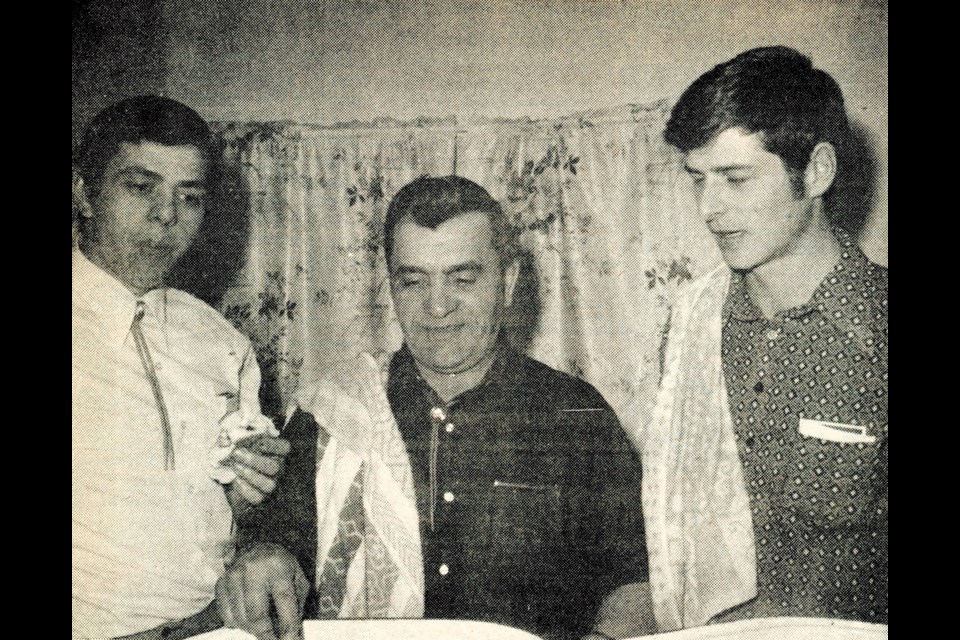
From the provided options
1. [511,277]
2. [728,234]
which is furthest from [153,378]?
[728,234]

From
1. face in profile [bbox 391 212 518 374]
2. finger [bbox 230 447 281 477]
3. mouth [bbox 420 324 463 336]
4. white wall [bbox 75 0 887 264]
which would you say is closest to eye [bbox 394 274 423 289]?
face in profile [bbox 391 212 518 374]

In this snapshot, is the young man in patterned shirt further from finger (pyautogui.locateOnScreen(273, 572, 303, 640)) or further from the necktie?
the necktie

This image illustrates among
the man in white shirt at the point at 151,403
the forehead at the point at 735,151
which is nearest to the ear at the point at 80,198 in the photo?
the man in white shirt at the point at 151,403

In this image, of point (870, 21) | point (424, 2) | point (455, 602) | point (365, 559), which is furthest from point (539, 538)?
point (870, 21)

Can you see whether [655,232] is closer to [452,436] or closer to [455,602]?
[452,436]

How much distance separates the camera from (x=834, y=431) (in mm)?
2262

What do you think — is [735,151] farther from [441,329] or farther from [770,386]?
[441,329]

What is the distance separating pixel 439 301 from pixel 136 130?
0.95 metres

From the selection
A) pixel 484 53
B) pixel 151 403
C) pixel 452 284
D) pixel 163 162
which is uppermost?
pixel 484 53

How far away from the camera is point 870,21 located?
236cm

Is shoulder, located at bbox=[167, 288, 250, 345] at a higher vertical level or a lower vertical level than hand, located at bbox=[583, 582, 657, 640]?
higher

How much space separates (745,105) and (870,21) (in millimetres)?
418

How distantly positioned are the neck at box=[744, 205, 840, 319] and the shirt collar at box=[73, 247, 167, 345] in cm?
159

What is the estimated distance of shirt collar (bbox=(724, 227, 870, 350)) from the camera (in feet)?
7.48
